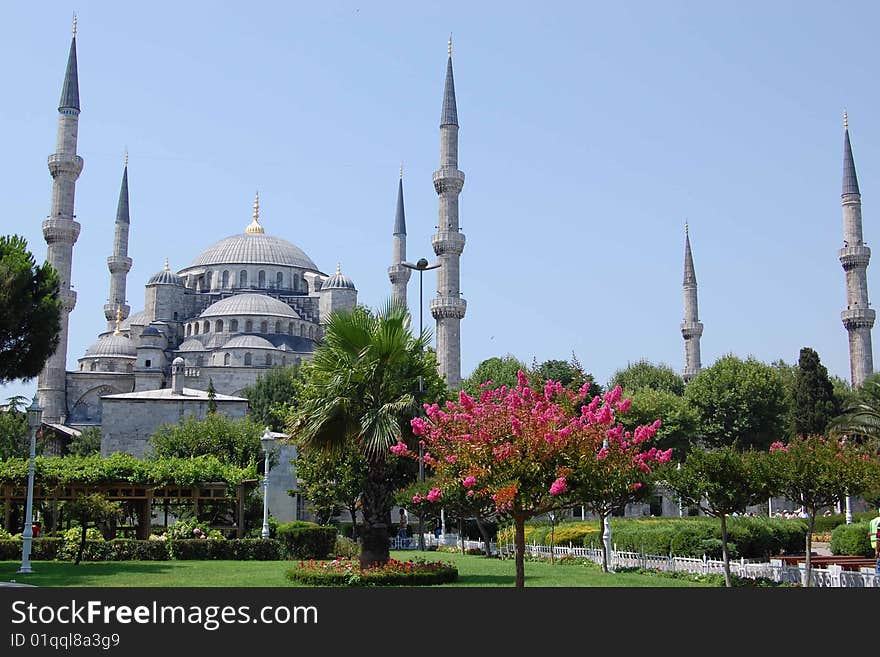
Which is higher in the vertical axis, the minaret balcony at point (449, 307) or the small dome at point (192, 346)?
the small dome at point (192, 346)

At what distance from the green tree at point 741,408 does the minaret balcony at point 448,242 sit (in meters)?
14.2

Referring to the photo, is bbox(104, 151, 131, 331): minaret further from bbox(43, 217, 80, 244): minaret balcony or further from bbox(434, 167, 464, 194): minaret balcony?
bbox(434, 167, 464, 194): minaret balcony

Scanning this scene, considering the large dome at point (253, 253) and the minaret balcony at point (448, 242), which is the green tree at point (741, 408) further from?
the large dome at point (253, 253)

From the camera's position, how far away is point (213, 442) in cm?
3838

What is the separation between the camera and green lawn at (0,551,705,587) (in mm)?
16547

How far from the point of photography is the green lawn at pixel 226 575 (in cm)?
1655

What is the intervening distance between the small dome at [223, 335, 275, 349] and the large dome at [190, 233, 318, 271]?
13.2 meters

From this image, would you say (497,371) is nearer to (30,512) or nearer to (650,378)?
(650,378)

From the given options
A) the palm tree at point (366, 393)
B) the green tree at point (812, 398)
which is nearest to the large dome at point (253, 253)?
the green tree at point (812, 398)

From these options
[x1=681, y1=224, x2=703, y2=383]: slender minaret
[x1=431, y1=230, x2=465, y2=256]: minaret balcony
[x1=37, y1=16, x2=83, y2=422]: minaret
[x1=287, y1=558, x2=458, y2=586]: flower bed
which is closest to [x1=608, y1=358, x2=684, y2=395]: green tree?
[x1=681, y1=224, x2=703, y2=383]: slender minaret

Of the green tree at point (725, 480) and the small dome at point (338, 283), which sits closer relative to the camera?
the green tree at point (725, 480)
